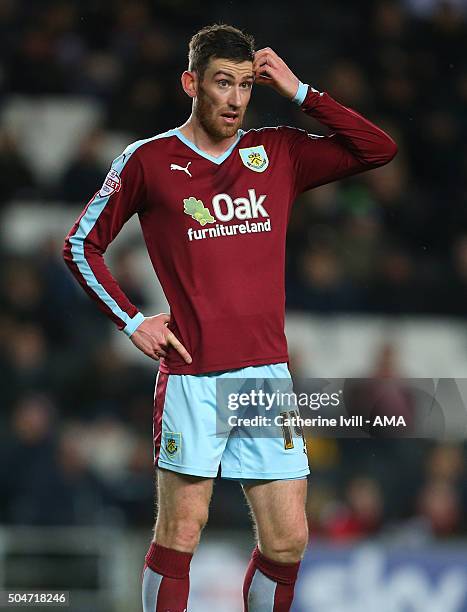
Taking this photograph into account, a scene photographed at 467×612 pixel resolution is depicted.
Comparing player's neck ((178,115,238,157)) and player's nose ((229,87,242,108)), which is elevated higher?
player's nose ((229,87,242,108))

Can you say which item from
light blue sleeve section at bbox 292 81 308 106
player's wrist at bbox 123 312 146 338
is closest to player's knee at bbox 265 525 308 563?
player's wrist at bbox 123 312 146 338

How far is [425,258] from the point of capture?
29.1ft

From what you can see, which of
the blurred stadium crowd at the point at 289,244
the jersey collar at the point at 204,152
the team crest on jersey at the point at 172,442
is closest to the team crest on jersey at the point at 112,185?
the jersey collar at the point at 204,152

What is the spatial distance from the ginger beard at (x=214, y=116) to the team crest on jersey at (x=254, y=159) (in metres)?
0.11

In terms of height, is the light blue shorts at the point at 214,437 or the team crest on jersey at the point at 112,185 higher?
the team crest on jersey at the point at 112,185

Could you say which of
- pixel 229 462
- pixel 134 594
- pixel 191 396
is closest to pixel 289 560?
pixel 229 462

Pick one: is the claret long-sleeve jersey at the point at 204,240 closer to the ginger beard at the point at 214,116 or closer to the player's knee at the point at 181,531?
the ginger beard at the point at 214,116

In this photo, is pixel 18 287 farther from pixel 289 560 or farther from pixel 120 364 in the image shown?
pixel 289 560

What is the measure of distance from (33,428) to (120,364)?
2.31 feet

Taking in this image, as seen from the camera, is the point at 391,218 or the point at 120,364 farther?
the point at 391,218

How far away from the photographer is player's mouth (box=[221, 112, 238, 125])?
4078mm

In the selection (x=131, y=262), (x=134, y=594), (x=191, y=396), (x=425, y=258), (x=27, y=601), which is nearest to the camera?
(x=191, y=396)

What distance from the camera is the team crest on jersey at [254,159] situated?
4219 millimetres

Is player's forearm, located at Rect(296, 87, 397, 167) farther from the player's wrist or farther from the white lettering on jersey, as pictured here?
the player's wrist
